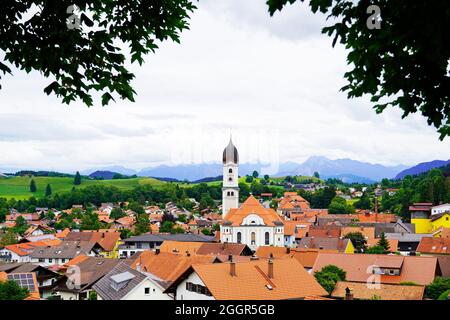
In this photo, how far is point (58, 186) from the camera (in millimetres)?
187500

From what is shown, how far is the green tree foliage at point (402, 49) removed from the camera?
4.64 meters

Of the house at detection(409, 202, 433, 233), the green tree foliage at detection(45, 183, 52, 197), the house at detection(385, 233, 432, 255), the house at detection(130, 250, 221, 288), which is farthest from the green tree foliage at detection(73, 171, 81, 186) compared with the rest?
the house at detection(130, 250, 221, 288)

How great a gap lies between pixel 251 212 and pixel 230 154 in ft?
56.5

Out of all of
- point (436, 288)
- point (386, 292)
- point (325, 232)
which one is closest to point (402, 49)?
point (386, 292)

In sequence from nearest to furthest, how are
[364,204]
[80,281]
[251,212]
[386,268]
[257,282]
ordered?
[257,282] → [80,281] → [386,268] → [251,212] → [364,204]

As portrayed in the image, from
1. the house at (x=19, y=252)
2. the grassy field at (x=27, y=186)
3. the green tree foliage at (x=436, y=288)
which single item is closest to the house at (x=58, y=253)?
the house at (x=19, y=252)

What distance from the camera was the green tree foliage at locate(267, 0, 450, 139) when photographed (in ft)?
15.2

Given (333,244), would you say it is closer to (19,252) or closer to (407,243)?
(407,243)

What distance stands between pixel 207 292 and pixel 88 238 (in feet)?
196

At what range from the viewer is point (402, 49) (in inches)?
210

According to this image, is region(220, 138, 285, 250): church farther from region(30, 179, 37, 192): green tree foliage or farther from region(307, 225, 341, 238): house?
region(30, 179, 37, 192): green tree foliage

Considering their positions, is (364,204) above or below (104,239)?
above

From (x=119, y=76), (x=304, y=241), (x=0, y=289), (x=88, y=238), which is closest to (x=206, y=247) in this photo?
(x=304, y=241)
